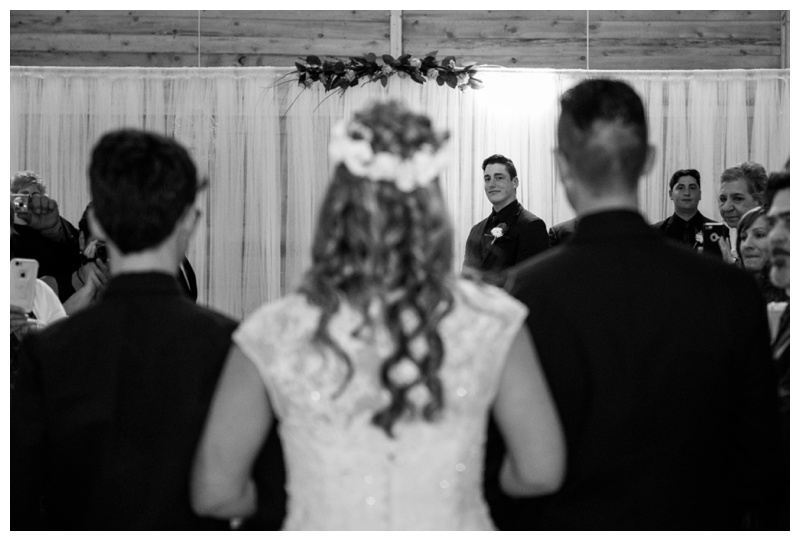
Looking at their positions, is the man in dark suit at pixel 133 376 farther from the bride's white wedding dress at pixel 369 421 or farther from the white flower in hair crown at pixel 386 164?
the white flower in hair crown at pixel 386 164

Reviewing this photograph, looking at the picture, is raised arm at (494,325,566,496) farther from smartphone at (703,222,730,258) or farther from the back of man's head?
smartphone at (703,222,730,258)

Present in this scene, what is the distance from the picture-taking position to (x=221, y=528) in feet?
6.19

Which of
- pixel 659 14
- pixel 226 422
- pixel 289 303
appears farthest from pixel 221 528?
pixel 659 14

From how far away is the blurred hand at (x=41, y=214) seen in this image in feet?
16.7

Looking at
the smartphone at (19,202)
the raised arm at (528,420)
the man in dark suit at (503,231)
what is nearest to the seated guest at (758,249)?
the raised arm at (528,420)

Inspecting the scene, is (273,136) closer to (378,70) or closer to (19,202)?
(378,70)

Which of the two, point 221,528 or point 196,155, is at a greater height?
point 196,155

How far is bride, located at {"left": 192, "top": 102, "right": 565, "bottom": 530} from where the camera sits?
5.22 ft

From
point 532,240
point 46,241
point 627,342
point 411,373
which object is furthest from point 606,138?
point 532,240
